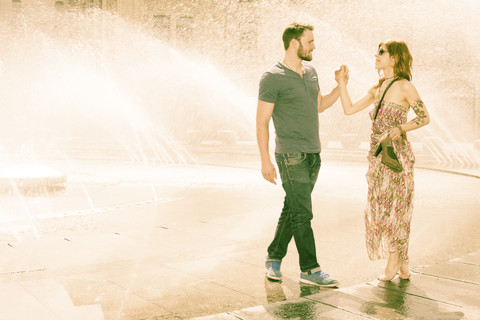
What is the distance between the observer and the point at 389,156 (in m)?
5.24

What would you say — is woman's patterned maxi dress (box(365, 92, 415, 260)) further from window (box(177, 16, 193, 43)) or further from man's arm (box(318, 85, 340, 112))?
window (box(177, 16, 193, 43))

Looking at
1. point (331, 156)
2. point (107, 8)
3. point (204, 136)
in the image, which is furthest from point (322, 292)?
point (107, 8)

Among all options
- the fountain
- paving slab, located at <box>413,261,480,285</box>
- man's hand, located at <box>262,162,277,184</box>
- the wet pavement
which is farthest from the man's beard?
the fountain

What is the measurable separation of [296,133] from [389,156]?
0.77 metres

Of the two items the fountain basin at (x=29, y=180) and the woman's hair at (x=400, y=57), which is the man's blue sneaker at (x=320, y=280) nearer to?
the woman's hair at (x=400, y=57)

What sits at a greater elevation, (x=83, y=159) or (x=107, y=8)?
(x=107, y=8)

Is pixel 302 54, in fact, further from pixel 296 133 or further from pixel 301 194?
pixel 301 194

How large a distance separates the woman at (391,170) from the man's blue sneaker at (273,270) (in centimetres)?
80

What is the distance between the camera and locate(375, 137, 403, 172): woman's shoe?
17.1 feet

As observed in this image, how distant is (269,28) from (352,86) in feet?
61.3

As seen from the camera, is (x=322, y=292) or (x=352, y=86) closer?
(x=322, y=292)

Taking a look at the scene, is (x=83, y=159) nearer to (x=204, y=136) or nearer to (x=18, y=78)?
(x=204, y=136)

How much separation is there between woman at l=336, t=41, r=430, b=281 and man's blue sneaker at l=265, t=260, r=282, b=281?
80 cm

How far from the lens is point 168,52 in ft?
175
